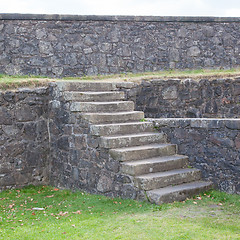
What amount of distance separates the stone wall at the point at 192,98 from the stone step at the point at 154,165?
268 cm

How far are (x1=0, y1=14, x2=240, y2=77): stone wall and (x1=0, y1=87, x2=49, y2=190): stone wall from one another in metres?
3.18

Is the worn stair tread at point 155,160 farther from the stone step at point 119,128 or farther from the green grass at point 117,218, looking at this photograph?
the stone step at point 119,128

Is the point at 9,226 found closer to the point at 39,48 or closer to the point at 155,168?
the point at 155,168

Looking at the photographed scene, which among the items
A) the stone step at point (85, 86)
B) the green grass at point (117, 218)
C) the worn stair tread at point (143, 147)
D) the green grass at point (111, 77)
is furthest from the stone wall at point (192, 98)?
the green grass at point (117, 218)

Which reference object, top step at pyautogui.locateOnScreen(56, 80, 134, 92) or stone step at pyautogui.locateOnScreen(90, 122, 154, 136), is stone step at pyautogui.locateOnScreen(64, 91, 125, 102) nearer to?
top step at pyautogui.locateOnScreen(56, 80, 134, 92)

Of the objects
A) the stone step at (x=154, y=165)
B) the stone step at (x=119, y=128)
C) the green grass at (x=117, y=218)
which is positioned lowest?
the green grass at (x=117, y=218)

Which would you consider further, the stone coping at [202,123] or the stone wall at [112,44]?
the stone wall at [112,44]

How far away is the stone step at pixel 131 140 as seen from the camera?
7383mm

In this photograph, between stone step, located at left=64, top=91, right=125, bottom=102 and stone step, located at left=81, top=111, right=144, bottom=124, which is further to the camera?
stone step, located at left=64, top=91, right=125, bottom=102

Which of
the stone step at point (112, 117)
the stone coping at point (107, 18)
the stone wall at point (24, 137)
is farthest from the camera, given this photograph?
the stone coping at point (107, 18)

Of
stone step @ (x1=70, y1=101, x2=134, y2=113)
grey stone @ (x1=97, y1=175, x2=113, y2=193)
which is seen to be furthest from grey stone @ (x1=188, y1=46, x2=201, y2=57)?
grey stone @ (x1=97, y1=175, x2=113, y2=193)

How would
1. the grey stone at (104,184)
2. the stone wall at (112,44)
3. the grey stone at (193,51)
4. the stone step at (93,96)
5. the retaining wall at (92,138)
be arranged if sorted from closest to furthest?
the retaining wall at (92,138)
the grey stone at (104,184)
the stone step at (93,96)
the stone wall at (112,44)
the grey stone at (193,51)

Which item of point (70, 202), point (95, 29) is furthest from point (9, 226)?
point (95, 29)

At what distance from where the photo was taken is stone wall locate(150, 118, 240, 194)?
699 centimetres
